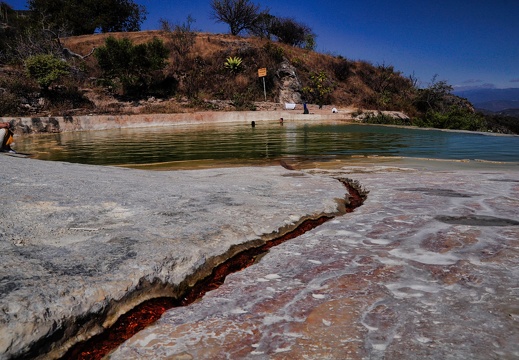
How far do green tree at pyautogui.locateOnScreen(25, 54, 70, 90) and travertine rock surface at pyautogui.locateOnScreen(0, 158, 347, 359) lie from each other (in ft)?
79.4

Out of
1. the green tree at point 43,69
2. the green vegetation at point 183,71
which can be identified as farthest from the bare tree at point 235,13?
the green tree at point 43,69

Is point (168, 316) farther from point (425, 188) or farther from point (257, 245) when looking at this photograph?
point (425, 188)

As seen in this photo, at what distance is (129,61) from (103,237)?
102ft

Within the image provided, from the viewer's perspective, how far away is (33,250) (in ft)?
5.61

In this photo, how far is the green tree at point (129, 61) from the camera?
28578 mm

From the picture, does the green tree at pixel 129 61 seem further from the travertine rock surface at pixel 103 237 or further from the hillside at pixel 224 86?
the travertine rock surface at pixel 103 237

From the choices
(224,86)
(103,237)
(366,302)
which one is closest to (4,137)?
(103,237)

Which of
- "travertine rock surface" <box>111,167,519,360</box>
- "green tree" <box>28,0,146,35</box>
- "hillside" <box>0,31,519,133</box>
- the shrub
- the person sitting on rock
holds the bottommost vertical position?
"travertine rock surface" <box>111,167,519,360</box>

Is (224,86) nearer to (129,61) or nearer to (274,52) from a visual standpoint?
(274,52)

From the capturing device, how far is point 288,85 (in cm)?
3469

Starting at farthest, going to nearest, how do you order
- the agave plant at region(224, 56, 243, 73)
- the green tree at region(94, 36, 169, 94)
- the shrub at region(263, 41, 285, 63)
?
the shrub at region(263, 41, 285, 63)
the agave plant at region(224, 56, 243, 73)
the green tree at region(94, 36, 169, 94)

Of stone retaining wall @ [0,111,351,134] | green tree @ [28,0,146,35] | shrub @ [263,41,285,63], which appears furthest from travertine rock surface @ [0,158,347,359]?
green tree @ [28,0,146,35]

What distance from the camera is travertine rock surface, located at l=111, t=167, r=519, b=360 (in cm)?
119

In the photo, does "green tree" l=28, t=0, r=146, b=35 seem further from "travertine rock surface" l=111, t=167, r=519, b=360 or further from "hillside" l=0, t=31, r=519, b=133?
"travertine rock surface" l=111, t=167, r=519, b=360
